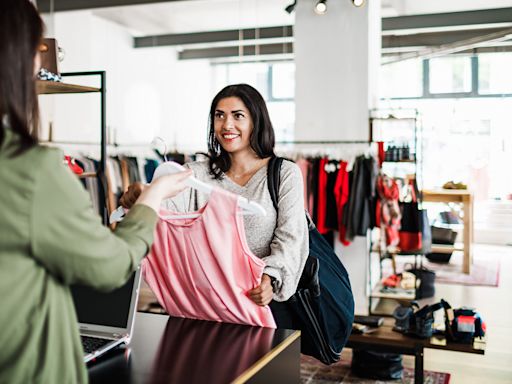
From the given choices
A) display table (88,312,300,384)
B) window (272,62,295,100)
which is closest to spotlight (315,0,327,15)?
Answer: display table (88,312,300,384)

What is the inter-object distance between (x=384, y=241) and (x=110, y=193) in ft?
8.67

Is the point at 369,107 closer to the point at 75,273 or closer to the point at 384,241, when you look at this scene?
the point at 384,241

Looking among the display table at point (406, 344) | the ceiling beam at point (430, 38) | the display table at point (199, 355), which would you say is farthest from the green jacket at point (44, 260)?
the ceiling beam at point (430, 38)

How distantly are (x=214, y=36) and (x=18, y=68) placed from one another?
8.27 m

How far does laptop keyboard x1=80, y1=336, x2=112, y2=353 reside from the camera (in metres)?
1.75

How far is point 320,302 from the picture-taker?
2.38m

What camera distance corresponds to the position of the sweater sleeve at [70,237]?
106 centimetres

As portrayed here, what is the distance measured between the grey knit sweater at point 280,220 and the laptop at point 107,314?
451 millimetres

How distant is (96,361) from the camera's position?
1719 mm

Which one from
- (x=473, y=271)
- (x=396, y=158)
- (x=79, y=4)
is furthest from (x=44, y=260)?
(x=473, y=271)

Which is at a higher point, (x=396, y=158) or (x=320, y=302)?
(x=396, y=158)

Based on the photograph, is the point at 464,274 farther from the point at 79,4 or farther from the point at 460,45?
the point at 79,4

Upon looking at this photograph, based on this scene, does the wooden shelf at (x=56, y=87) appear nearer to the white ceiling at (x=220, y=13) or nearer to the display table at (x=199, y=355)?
the display table at (x=199, y=355)

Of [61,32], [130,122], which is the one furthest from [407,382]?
[130,122]
